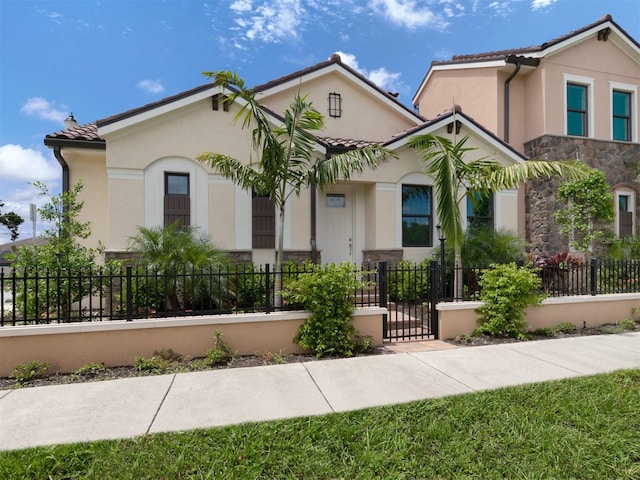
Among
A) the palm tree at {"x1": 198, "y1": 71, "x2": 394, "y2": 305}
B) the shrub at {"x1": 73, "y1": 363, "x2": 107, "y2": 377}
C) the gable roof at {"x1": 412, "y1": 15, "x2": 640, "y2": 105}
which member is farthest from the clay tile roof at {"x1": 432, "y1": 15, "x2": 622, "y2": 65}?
the shrub at {"x1": 73, "y1": 363, "x2": 107, "y2": 377}

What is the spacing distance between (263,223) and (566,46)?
11960mm

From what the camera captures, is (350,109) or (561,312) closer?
(561,312)

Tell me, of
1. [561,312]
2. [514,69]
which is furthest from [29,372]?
[514,69]

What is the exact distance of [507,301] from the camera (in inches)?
248

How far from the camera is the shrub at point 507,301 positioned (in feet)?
20.7

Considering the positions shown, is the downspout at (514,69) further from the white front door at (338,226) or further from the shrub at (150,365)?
the shrub at (150,365)

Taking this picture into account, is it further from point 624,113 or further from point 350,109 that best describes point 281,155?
point 624,113

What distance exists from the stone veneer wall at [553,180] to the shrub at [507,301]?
20.3 feet

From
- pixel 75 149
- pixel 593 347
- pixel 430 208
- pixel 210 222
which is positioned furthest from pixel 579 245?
pixel 75 149

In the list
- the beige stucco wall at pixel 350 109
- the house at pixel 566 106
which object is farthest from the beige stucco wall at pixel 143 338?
the house at pixel 566 106

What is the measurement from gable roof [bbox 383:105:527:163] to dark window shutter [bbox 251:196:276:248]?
3579 millimetres

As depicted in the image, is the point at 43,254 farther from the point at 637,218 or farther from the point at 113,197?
the point at 637,218

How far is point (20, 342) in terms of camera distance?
473 centimetres

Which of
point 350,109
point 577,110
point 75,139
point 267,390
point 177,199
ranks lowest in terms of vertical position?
point 267,390
